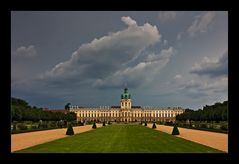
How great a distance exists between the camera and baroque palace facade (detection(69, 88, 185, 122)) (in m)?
99.0

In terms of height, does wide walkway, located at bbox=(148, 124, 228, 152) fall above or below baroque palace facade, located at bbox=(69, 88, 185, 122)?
above

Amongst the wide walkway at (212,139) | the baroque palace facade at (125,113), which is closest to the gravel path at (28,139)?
the wide walkway at (212,139)

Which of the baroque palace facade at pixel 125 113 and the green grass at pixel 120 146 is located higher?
the green grass at pixel 120 146

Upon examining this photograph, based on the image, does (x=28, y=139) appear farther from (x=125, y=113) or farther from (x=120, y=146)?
(x=125, y=113)

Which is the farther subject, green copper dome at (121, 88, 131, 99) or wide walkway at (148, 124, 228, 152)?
green copper dome at (121, 88, 131, 99)

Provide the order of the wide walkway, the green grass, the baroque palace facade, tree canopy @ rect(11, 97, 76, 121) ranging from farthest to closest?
the baroque palace facade < tree canopy @ rect(11, 97, 76, 121) < the wide walkway < the green grass

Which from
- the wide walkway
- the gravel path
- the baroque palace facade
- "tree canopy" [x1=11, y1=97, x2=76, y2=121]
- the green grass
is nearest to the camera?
the green grass

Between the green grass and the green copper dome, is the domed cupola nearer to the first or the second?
the green copper dome

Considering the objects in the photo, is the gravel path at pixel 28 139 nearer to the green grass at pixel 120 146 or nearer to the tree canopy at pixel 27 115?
the green grass at pixel 120 146

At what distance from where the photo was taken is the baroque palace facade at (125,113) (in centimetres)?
9900

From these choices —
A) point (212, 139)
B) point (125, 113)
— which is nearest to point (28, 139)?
point (212, 139)

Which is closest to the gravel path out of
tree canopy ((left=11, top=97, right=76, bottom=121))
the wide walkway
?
the wide walkway
